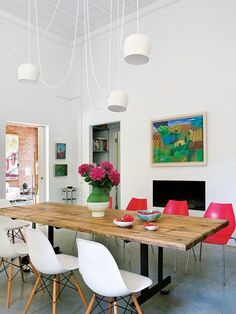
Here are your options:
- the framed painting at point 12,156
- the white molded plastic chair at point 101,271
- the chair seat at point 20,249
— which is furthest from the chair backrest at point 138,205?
the framed painting at point 12,156

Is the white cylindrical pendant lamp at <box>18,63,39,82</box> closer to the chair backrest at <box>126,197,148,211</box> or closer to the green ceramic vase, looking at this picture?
the green ceramic vase

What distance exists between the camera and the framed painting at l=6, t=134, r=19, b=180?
8.87 meters

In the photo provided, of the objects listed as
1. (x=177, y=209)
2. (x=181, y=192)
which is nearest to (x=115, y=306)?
(x=177, y=209)

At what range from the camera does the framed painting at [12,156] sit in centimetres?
887

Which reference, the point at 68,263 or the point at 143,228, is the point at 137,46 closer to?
the point at 143,228

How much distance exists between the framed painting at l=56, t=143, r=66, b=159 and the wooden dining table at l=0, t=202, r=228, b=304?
3.29 meters

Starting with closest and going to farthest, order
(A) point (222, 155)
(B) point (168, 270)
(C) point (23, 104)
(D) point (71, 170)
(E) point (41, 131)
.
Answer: (B) point (168, 270) < (A) point (222, 155) < (C) point (23, 104) < (E) point (41, 131) < (D) point (71, 170)

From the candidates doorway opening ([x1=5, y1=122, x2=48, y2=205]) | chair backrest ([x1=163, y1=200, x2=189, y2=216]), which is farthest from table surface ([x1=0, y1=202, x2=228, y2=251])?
doorway opening ([x1=5, y1=122, x2=48, y2=205])

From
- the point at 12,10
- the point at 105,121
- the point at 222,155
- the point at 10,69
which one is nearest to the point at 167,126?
the point at 222,155

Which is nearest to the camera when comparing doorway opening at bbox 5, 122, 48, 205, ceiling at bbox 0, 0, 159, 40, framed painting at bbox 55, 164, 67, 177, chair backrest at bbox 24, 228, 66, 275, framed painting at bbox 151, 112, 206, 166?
chair backrest at bbox 24, 228, 66, 275

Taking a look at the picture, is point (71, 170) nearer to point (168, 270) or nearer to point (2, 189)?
point (2, 189)

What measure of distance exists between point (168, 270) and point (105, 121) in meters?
3.64

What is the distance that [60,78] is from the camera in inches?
260

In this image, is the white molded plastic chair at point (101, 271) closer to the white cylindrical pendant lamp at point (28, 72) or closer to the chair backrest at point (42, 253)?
the chair backrest at point (42, 253)
